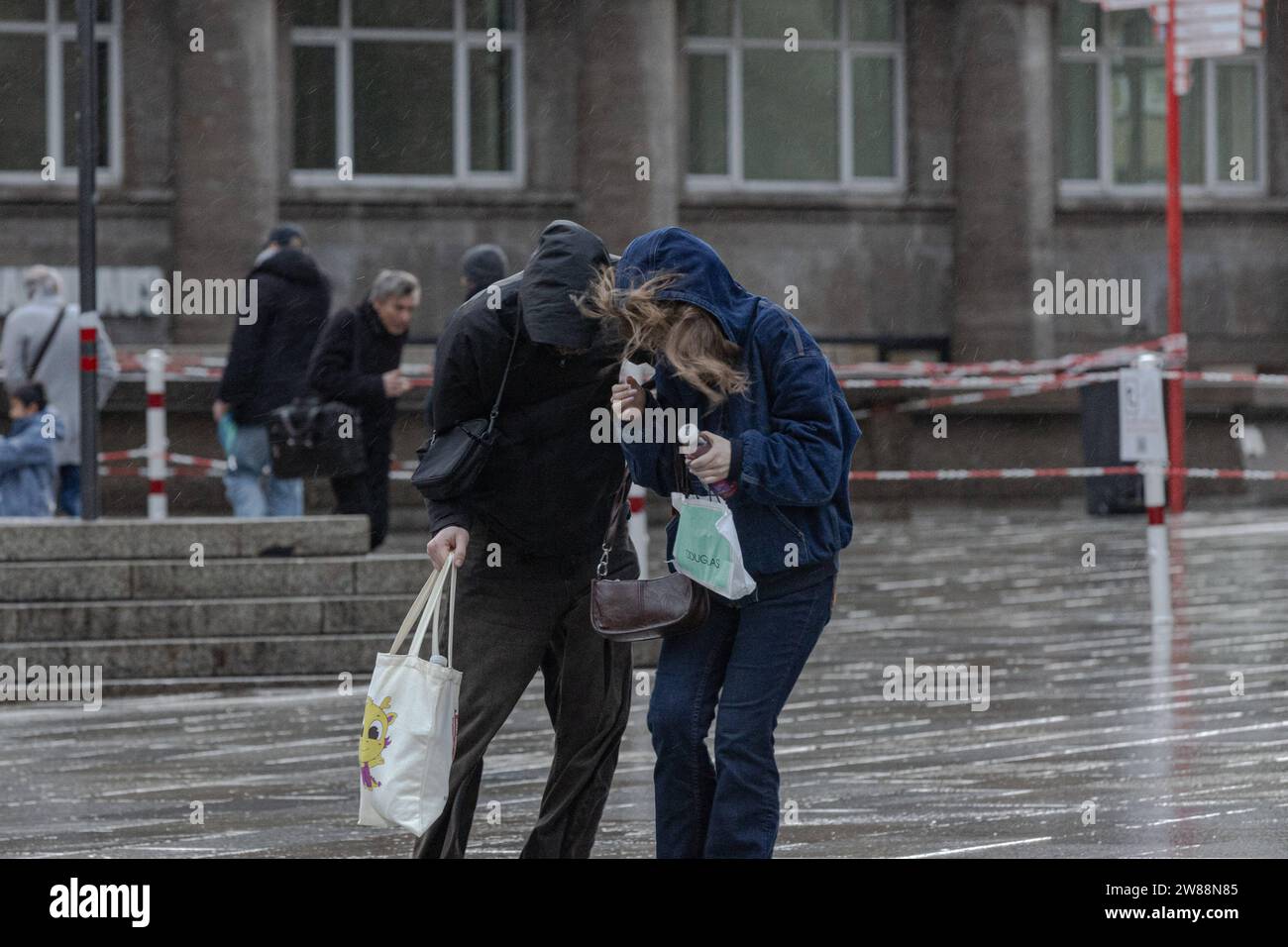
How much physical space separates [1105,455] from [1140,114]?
8.01 meters

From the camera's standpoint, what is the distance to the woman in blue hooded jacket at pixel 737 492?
197 inches

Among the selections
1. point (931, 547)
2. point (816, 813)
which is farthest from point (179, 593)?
point (931, 547)

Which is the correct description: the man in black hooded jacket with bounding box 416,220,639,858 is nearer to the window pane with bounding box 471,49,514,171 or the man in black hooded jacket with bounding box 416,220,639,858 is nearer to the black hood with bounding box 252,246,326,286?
the black hood with bounding box 252,246,326,286

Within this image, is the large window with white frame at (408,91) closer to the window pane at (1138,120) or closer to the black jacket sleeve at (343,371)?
the window pane at (1138,120)

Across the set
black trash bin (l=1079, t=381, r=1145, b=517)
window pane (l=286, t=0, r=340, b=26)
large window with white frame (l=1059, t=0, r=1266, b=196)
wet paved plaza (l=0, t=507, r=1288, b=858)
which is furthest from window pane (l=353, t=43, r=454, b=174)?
wet paved plaza (l=0, t=507, r=1288, b=858)

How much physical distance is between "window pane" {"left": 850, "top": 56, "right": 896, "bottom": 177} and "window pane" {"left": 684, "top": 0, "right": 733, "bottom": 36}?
1628mm

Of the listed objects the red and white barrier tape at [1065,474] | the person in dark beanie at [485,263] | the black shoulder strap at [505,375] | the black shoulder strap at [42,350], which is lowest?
the red and white barrier tape at [1065,474]

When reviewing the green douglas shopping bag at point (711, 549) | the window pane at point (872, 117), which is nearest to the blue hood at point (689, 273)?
the green douglas shopping bag at point (711, 549)

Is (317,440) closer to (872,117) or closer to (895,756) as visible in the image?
(895,756)

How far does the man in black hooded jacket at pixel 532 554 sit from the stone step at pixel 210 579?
196 inches

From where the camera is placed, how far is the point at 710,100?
83.5ft

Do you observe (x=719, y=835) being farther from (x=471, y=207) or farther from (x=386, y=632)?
(x=471, y=207)

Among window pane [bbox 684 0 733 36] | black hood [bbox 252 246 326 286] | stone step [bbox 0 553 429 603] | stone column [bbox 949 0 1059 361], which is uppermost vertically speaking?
window pane [bbox 684 0 733 36]

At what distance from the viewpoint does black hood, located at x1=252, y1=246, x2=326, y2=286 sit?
41.1 feet
